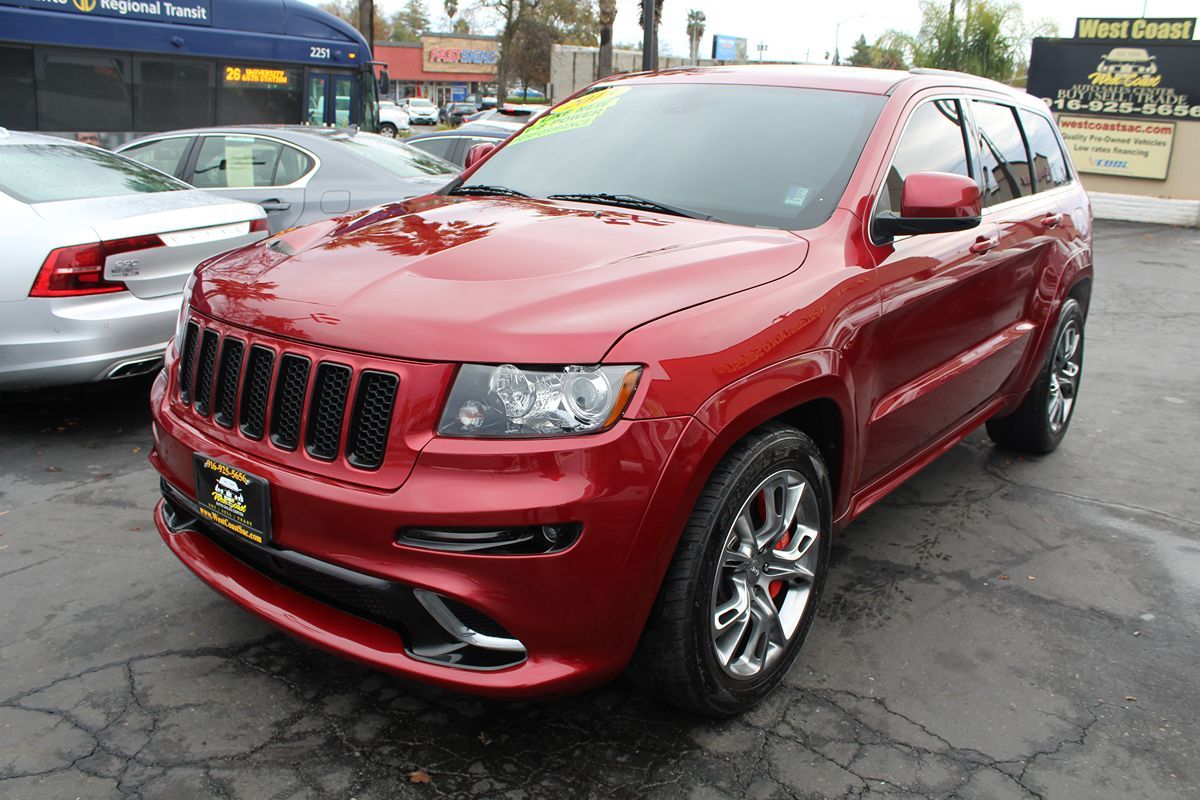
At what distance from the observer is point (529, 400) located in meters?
2.30

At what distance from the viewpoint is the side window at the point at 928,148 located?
341 centimetres

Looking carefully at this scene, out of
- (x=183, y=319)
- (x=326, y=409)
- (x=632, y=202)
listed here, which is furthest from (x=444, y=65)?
(x=326, y=409)

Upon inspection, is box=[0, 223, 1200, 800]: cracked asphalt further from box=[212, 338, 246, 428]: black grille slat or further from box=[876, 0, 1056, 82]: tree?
box=[876, 0, 1056, 82]: tree

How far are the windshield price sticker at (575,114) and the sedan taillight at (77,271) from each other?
2158 mm

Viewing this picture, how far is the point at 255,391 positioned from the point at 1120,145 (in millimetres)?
19642

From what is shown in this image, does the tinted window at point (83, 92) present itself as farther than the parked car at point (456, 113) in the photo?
No

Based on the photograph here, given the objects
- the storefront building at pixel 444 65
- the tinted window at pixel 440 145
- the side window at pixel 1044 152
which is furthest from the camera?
the storefront building at pixel 444 65

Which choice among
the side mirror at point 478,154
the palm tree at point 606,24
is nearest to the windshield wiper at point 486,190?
the side mirror at point 478,154

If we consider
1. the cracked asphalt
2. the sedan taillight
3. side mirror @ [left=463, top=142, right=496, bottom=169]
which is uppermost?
side mirror @ [left=463, top=142, right=496, bottom=169]

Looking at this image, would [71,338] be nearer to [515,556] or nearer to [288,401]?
[288,401]

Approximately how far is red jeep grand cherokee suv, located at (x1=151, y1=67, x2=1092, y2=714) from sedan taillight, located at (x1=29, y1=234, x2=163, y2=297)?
6.54 ft

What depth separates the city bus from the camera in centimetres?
1239

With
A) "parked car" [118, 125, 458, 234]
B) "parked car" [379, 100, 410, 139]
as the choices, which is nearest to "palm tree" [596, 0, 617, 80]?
"parked car" [379, 100, 410, 139]

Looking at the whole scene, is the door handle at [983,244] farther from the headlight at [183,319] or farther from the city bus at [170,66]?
the city bus at [170,66]
